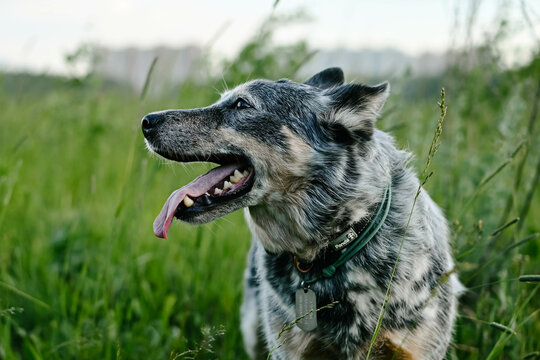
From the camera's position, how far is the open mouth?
2066 mm

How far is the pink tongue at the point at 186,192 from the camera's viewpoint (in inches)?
79.8

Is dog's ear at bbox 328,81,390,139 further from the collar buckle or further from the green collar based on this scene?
the collar buckle

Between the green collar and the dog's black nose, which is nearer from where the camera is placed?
the green collar

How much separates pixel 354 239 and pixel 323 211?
8.1 inches

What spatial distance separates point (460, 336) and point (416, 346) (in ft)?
2.85

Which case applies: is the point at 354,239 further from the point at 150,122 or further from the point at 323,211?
the point at 150,122

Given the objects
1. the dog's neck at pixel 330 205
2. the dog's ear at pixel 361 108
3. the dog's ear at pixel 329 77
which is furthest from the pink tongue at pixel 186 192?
the dog's ear at pixel 329 77

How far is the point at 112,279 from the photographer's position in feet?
9.35

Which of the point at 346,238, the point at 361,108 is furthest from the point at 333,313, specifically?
the point at 361,108

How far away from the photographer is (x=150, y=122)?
226 cm

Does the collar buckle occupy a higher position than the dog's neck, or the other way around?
the dog's neck

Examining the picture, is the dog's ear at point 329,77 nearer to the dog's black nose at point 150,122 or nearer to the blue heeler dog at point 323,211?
the blue heeler dog at point 323,211

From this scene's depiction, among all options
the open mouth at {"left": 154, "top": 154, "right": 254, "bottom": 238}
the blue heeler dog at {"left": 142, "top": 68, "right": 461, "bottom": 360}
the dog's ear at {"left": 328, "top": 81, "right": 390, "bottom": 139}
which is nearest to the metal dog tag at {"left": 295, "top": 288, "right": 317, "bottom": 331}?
the blue heeler dog at {"left": 142, "top": 68, "right": 461, "bottom": 360}

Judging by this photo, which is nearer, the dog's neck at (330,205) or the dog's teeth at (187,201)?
the dog's teeth at (187,201)
